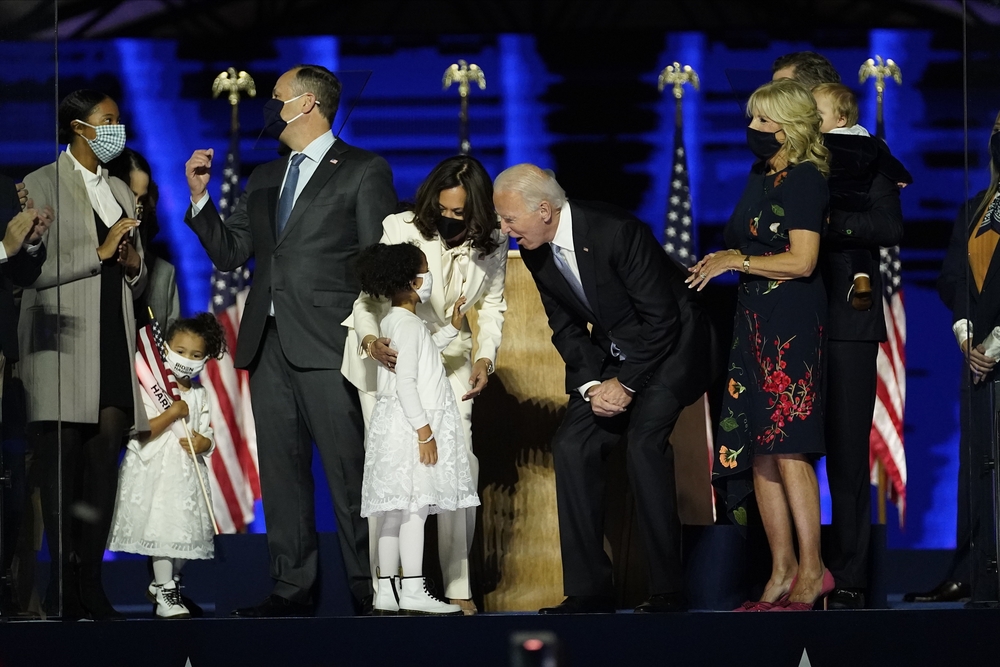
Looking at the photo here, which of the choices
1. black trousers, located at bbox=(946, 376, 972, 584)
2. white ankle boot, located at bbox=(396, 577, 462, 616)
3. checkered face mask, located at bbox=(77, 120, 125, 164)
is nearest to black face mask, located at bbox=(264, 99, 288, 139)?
checkered face mask, located at bbox=(77, 120, 125, 164)

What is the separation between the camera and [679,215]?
24.5ft

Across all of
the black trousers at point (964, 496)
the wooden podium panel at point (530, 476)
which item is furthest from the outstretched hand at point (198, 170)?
the black trousers at point (964, 496)

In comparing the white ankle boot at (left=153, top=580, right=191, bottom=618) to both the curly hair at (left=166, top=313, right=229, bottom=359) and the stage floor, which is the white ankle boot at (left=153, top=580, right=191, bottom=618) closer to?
the stage floor

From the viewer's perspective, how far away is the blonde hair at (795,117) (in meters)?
4.65

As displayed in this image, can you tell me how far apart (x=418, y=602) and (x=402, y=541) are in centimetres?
20

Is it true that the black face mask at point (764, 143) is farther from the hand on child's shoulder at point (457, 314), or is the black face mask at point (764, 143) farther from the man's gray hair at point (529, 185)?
the hand on child's shoulder at point (457, 314)

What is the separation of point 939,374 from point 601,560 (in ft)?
4.39

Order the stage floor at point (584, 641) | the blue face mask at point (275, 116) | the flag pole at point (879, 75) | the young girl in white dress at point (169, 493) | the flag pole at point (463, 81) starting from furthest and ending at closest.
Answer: the flag pole at point (463, 81) < the flag pole at point (879, 75) < the blue face mask at point (275, 116) < the young girl in white dress at point (169, 493) < the stage floor at point (584, 641)

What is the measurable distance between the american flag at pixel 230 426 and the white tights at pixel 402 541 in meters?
3.04

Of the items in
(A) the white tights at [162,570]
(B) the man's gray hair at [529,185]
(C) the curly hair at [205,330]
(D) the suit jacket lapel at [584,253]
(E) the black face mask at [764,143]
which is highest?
(E) the black face mask at [764,143]

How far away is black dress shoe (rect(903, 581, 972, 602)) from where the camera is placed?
15.3 feet

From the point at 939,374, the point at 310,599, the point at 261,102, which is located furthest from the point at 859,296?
the point at 261,102

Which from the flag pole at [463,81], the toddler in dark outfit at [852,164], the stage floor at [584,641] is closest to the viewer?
the stage floor at [584,641]

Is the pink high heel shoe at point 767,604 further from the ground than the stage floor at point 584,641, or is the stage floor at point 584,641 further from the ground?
the pink high heel shoe at point 767,604
